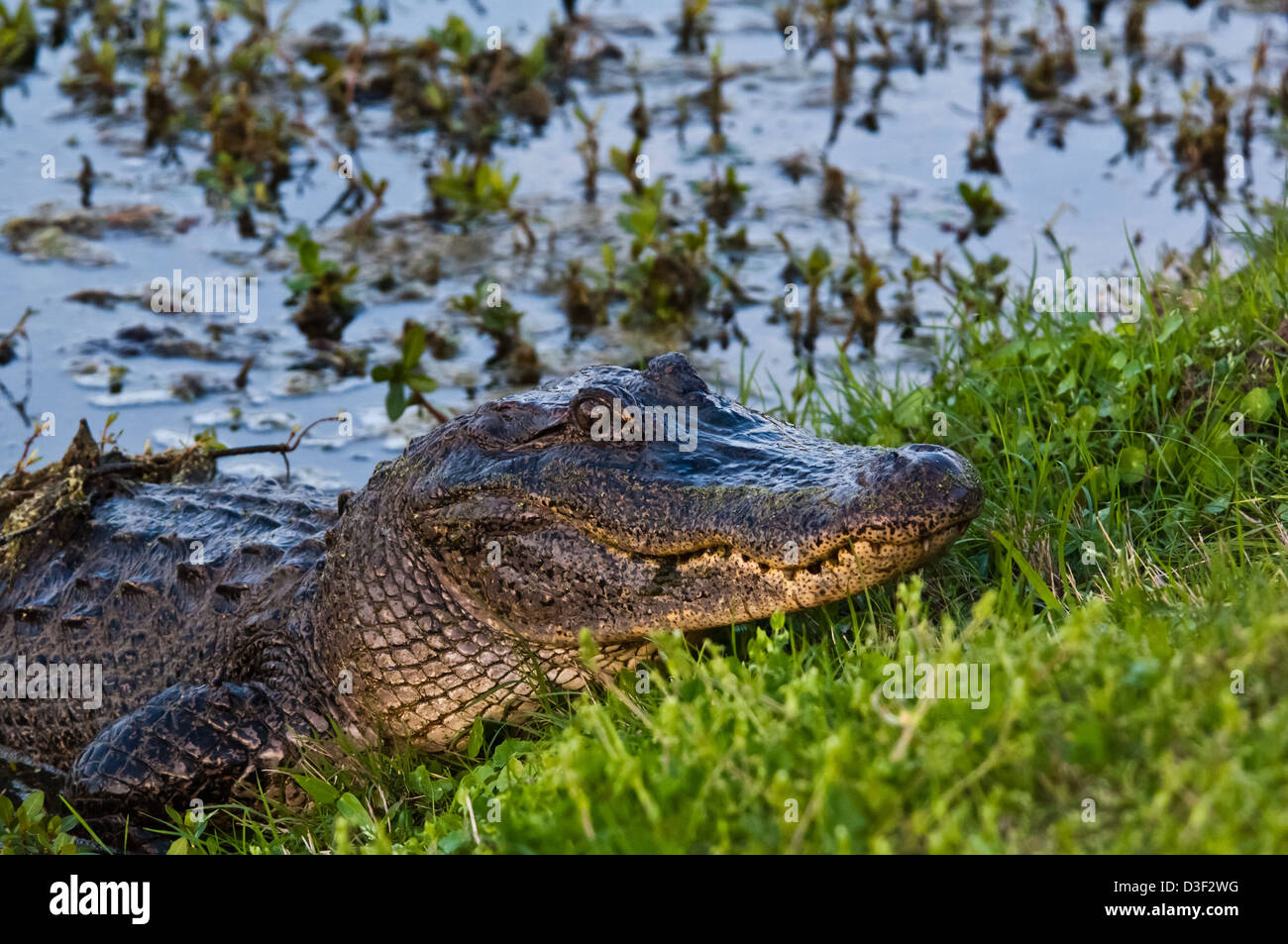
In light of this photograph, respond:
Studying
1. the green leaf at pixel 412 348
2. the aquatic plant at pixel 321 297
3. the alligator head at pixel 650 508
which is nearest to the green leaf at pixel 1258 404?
the alligator head at pixel 650 508

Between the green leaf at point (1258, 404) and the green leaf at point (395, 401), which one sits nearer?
the green leaf at point (1258, 404)

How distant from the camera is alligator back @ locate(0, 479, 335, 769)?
14.3 feet

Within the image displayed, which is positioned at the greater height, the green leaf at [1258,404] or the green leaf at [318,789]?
the green leaf at [1258,404]

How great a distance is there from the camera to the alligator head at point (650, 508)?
3.15 m

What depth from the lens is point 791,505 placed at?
3271mm

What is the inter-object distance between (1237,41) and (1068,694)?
8.61 m

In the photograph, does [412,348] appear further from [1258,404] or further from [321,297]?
[1258,404]

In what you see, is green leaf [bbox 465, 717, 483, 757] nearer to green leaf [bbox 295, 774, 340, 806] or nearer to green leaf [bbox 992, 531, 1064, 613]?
green leaf [bbox 295, 774, 340, 806]

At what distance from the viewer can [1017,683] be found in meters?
2.46

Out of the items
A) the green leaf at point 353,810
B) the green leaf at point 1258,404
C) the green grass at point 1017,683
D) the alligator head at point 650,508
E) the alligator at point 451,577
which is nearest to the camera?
the green grass at point 1017,683

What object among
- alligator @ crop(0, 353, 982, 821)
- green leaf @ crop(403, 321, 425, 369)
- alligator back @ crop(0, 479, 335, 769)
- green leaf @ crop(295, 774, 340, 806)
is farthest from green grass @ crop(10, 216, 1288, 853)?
green leaf @ crop(403, 321, 425, 369)

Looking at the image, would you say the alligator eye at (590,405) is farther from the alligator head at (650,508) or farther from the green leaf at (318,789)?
the green leaf at (318,789)

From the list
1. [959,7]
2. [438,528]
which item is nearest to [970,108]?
[959,7]
